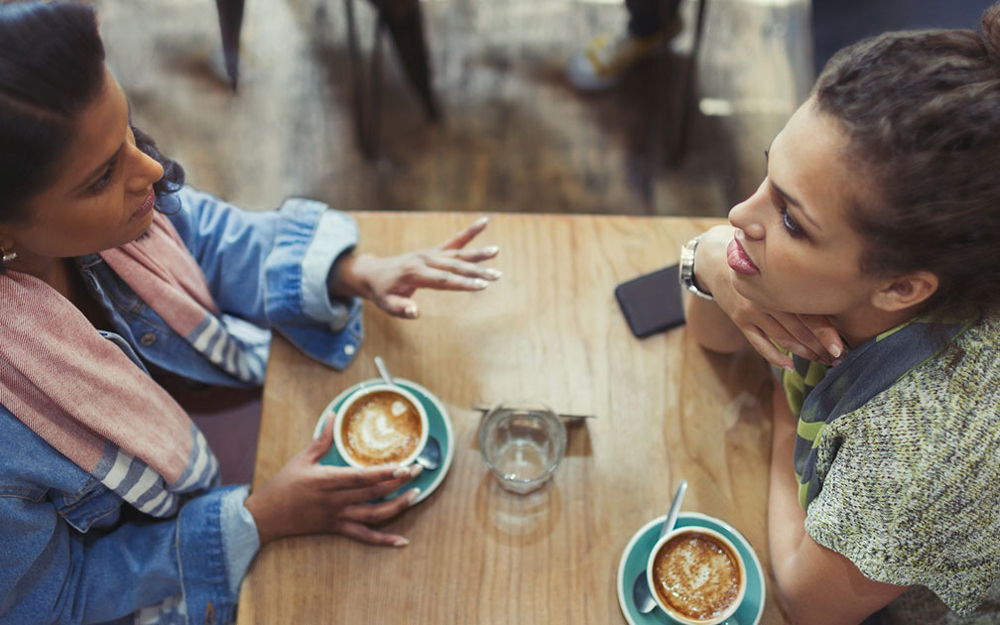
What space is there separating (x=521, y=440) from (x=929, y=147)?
0.70 metres

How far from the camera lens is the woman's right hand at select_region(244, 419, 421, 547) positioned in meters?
1.12

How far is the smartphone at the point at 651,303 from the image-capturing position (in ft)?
4.28

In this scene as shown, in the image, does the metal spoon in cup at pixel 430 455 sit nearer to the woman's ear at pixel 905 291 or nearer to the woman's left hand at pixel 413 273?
the woman's left hand at pixel 413 273

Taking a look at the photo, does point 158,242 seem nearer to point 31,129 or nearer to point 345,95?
point 31,129

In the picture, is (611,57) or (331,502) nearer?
(331,502)

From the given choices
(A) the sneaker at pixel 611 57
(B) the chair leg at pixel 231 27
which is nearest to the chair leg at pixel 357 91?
(B) the chair leg at pixel 231 27

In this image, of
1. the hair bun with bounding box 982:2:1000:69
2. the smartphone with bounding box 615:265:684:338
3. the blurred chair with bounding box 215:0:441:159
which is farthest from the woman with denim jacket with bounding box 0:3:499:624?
the blurred chair with bounding box 215:0:441:159

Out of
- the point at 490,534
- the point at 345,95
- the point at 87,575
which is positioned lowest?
the point at 345,95

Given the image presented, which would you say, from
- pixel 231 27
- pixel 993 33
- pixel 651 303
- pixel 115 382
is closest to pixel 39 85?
pixel 115 382

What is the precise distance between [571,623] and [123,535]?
68cm

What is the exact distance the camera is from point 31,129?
34.8 inches

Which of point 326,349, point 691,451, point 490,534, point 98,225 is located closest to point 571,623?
point 490,534

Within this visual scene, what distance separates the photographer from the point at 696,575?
42.6 inches

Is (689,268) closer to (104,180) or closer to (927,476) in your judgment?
(927,476)
